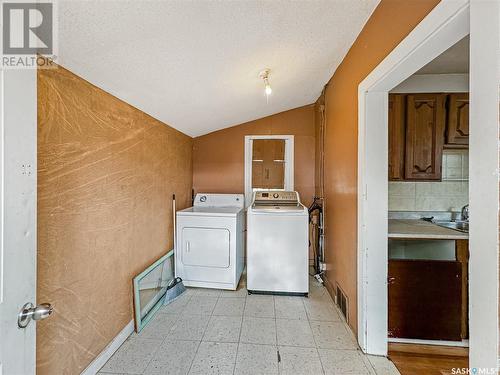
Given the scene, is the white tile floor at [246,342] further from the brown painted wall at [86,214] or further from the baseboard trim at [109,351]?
the brown painted wall at [86,214]

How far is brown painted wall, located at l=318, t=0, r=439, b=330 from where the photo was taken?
4.15ft

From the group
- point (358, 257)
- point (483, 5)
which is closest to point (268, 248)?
point (358, 257)

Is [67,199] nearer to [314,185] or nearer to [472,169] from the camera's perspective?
[472,169]

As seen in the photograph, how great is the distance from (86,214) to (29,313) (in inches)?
34.1

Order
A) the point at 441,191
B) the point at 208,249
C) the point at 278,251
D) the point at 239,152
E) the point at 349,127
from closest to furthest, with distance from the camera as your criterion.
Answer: the point at 349,127 → the point at 441,191 → the point at 278,251 → the point at 208,249 → the point at 239,152

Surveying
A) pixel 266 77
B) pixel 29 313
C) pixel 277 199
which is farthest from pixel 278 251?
pixel 29 313

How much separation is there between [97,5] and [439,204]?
3118 millimetres

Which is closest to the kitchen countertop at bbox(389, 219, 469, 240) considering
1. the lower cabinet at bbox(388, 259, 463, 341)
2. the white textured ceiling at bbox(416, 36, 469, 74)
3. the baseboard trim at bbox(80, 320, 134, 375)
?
the lower cabinet at bbox(388, 259, 463, 341)

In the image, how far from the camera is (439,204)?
2.44m

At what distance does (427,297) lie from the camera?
5.96 feet

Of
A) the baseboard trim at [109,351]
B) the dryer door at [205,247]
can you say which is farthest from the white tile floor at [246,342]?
the dryer door at [205,247]

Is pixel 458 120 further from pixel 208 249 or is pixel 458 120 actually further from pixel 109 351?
pixel 109 351

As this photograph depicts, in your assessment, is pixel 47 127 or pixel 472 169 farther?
pixel 47 127

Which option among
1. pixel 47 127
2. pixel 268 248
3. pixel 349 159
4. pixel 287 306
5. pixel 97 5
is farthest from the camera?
pixel 268 248
